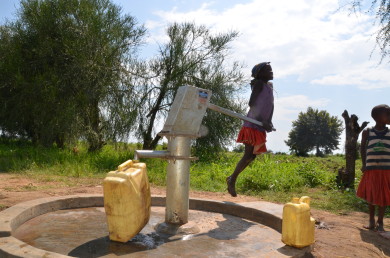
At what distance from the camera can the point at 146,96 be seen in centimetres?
1013

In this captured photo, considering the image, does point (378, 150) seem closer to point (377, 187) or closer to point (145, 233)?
point (377, 187)

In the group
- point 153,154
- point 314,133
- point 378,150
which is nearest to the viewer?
point 153,154

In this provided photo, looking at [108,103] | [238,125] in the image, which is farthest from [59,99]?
[238,125]

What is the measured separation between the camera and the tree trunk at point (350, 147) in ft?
24.1

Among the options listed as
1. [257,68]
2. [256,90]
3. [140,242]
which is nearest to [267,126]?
[256,90]

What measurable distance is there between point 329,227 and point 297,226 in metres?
1.49

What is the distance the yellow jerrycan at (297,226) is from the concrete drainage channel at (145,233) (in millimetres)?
56

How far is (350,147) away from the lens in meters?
7.54

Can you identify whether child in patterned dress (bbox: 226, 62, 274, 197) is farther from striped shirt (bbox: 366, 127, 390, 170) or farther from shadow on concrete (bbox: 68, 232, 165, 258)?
shadow on concrete (bbox: 68, 232, 165, 258)

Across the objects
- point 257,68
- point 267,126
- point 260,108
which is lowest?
point 267,126

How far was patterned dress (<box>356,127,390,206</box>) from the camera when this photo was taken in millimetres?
3742

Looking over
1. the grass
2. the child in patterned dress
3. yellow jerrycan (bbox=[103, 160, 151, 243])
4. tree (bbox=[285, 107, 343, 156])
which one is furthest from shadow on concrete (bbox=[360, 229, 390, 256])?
tree (bbox=[285, 107, 343, 156])

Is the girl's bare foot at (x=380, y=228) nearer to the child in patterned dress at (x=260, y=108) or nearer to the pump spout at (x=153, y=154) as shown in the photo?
the child in patterned dress at (x=260, y=108)

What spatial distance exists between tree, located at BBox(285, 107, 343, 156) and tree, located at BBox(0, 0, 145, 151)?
2111 centimetres
